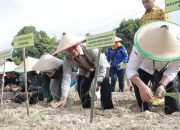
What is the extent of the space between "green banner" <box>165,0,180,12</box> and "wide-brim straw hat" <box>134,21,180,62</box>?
228 millimetres

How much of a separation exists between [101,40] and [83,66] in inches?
51.8

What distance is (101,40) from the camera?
3.67m

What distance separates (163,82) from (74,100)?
3.27m

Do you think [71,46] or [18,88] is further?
[18,88]

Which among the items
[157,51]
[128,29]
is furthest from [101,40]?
[128,29]

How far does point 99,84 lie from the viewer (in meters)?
5.07

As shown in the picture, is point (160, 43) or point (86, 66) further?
point (86, 66)

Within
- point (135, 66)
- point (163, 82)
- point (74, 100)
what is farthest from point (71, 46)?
point (74, 100)

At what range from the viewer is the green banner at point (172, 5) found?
11.1 ft

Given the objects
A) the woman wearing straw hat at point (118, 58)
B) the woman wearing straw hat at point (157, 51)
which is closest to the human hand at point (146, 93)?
the woman wearing straw hat at point (157, 51)

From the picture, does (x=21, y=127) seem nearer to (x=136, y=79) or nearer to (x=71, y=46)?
(x=136, y=79)

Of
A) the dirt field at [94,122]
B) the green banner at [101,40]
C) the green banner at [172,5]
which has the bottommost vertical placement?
the dirt field at [94,122]

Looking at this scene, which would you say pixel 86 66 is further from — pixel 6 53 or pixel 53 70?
pixel 6 53

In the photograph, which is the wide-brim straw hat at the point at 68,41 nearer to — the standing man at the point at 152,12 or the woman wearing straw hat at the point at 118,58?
the standing man at the point at 152,12
